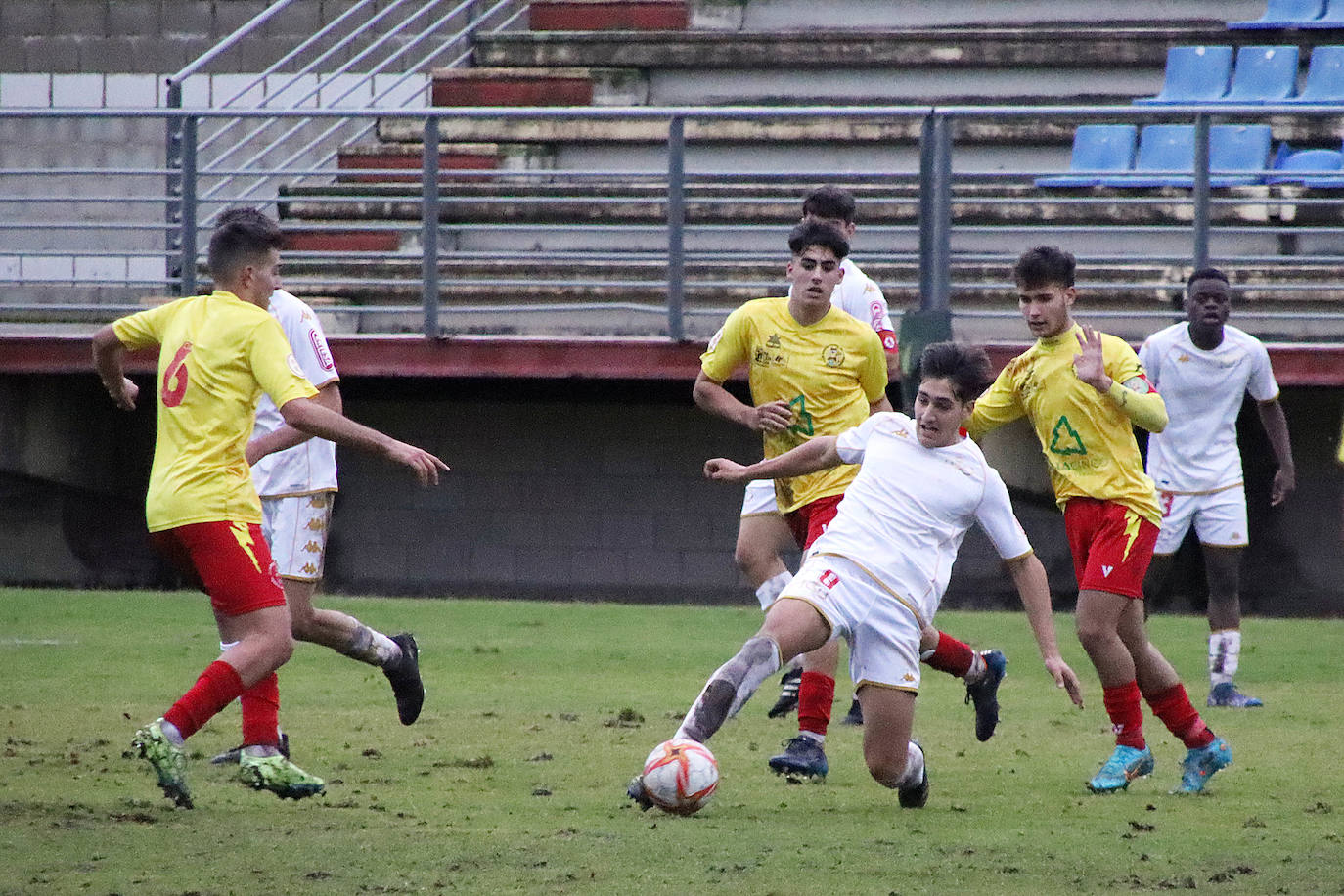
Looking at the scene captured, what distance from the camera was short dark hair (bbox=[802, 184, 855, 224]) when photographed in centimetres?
830

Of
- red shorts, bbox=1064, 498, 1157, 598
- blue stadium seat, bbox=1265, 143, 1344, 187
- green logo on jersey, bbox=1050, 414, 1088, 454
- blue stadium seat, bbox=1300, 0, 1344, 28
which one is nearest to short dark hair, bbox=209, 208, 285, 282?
green logo on jersey, bbox=1050, 414, 1088, 454

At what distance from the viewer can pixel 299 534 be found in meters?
7.84

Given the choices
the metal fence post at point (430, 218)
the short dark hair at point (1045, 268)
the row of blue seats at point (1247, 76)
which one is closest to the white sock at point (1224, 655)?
the short dark hair at point (1045, 268)

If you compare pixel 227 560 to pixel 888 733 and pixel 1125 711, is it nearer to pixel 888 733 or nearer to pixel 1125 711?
pixel 888 733

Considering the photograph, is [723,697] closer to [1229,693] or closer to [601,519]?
[1229,693]

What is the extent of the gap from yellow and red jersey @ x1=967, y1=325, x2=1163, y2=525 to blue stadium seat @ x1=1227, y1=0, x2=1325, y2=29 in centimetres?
1099

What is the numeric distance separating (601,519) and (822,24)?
6.70m

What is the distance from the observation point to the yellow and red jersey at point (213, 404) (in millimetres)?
6441

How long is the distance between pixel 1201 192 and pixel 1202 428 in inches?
125

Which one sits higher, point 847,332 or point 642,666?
point 847,332

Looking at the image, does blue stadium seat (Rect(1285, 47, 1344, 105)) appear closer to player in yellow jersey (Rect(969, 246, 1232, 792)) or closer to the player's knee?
player in yellow jersey (Rect(969, 246, 1232, 792))

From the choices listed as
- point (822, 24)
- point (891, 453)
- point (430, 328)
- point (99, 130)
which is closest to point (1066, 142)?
point (822, 24)

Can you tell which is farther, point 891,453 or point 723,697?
point 891,453

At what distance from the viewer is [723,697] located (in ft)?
19.1
